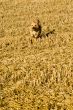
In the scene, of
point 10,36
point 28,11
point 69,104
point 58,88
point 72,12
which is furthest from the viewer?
point 28,11

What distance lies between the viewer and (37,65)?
9.26 m

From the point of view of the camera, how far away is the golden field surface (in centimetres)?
724

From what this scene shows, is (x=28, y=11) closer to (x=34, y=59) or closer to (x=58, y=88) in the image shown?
(x=34, y=59)

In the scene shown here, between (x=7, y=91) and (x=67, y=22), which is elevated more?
(x=67, y=22)

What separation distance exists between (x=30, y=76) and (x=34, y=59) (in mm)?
1410

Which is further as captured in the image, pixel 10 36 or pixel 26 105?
pixel 10 36

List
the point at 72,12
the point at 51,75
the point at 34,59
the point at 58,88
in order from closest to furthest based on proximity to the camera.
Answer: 1. the point at 58,88
2. the point at 51,75
3. the point at 34,59
4. the point at 72,12

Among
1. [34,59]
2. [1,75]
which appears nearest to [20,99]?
[1,75]

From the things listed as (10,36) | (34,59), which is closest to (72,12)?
(10,36)

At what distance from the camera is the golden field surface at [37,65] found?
285 inches

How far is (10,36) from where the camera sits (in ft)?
43.2

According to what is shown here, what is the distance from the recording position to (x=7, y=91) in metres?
7.78

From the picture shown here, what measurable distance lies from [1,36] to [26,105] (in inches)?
267

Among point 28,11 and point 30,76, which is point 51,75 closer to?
point 30,76
